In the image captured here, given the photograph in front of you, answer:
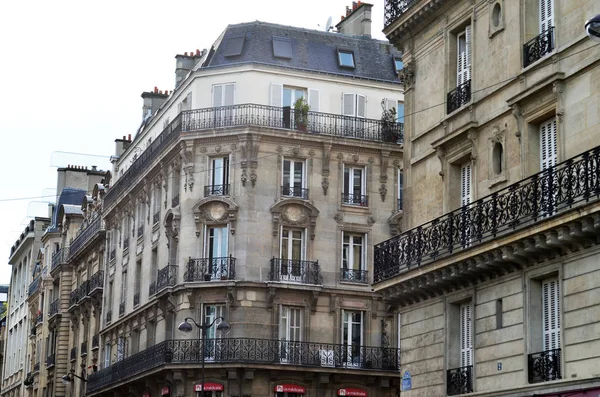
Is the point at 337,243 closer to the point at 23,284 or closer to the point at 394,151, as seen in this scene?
the point at 394,151

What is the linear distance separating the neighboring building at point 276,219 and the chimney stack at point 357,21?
2560 millimetres

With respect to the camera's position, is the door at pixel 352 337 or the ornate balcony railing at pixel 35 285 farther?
the ornate balcony railing at pixel 35 285

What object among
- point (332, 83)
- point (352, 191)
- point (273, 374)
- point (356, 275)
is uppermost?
point (332, 83)

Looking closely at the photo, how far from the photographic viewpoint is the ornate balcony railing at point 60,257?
68412 millimetres

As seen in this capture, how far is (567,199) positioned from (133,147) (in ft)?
120

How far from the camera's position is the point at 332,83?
44781 millimetres

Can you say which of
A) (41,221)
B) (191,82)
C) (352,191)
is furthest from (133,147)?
(41,221)

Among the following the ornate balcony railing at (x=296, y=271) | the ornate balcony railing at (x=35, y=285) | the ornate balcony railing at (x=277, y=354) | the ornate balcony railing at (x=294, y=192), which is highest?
the ornate balcony railing at (x=35, y=285)

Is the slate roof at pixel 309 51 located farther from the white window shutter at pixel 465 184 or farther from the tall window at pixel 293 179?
the white window shutter at pixel 465 184

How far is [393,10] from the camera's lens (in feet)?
93.4

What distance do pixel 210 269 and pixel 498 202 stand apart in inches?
849

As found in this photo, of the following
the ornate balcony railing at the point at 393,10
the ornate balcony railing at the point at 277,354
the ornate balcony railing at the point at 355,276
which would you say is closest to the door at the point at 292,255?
the ornate balcony railing at the point at 355,276

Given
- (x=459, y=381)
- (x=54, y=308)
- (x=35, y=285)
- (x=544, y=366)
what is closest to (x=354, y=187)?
(x=459, y=381)

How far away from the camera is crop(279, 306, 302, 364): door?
42.1 meters
